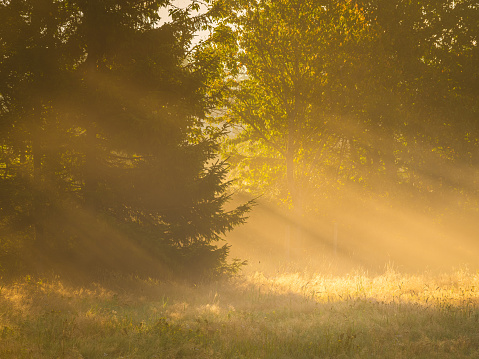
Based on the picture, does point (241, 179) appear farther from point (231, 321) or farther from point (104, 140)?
point (231, 321)

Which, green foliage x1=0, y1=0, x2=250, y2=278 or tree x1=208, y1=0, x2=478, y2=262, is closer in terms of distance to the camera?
green foliage x1=0, y1=0, x2=250, y2=278

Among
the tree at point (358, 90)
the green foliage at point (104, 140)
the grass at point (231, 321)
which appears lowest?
the grass at point (231, 321)

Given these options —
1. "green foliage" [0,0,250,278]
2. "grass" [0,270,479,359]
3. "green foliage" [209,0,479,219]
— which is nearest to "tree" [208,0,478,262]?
"green foliage" [209,0,479,219]

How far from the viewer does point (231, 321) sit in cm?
771

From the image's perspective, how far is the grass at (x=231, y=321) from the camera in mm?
6188

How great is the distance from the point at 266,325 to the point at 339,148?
1316 centimetres

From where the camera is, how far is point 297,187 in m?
18.2

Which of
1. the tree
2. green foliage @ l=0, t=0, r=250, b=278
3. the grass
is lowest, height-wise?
the grass

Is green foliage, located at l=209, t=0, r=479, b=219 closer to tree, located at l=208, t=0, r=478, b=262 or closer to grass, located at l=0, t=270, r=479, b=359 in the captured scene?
tree, located at l=208, t=0, r=478, b=262

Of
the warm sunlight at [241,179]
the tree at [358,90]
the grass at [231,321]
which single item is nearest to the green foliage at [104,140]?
the warm sunlight at [241,179]

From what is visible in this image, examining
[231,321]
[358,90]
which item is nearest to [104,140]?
[231,321]

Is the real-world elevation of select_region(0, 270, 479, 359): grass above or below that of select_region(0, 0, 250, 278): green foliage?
below

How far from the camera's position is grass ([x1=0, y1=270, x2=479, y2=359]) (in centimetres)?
619

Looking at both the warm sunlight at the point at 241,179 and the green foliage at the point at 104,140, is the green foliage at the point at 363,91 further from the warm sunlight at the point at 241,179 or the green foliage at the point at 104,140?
the green foliage at the point at 104,140
